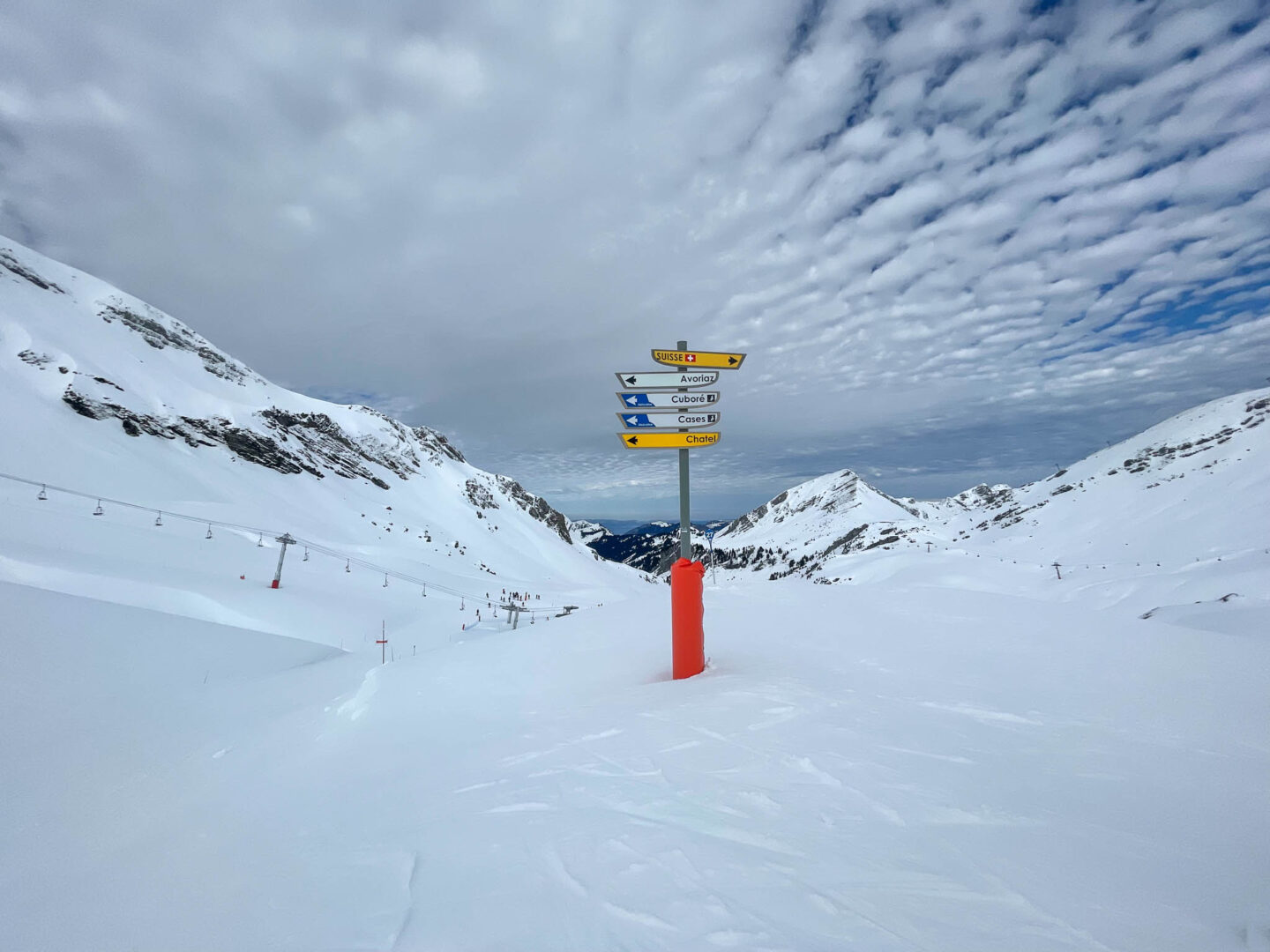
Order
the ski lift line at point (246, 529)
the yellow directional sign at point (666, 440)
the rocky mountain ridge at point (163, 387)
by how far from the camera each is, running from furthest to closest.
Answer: the rocky mountain ridge at point (163, 387), the ski lift line at point (246, 529), the yellow directional sign at point (666, 440)

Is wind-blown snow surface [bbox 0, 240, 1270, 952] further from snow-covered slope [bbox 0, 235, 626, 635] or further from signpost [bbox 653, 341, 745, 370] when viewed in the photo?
snow-covered slope [bbox 0, 235, 626, 635]

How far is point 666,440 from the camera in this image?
8555 millimetres

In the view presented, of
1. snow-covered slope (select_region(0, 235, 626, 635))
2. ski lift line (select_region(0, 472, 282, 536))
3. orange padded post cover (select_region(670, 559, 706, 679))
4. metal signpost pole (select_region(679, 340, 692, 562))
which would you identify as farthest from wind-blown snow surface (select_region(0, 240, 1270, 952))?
ski lift line (select_region(0, 472, 282, 536))

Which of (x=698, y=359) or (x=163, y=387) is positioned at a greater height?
(x=163, y=387)

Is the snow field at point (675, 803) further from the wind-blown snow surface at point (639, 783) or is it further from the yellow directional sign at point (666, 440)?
the yellow directional sign at point (666, 440)

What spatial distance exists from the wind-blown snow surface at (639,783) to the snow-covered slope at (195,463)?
20.2ft

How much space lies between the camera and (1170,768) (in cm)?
359

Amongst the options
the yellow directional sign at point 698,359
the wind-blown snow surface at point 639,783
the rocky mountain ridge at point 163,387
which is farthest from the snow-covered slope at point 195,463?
the yellow directional sign at point 698,359

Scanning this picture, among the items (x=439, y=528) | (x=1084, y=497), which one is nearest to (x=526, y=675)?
(x=439, y=528)

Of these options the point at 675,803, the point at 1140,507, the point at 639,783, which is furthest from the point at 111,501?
the point at 1140,507

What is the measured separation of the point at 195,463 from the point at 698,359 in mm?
50501

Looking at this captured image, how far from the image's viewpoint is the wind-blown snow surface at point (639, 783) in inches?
88.4

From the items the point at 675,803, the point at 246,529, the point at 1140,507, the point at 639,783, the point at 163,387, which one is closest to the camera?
the point at 675,803

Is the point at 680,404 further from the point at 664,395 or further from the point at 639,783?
the point at 639,783
